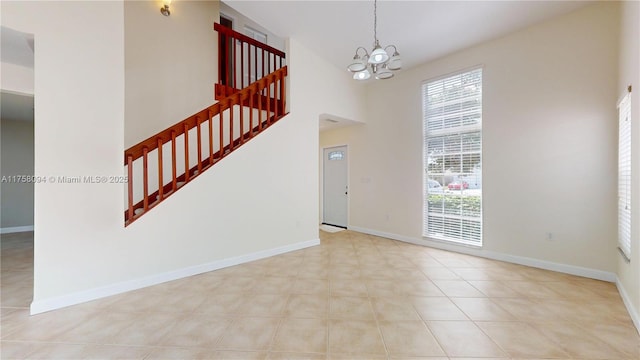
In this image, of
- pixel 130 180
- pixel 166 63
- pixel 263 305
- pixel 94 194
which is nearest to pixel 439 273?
pixel 263 305

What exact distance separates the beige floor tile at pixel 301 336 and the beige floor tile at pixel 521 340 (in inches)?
50.5

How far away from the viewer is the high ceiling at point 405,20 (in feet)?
9.89

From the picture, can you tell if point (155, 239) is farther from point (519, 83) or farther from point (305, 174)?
point (519, 83)

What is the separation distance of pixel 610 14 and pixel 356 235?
186 inches

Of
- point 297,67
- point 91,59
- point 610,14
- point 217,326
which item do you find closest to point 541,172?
point 610,14

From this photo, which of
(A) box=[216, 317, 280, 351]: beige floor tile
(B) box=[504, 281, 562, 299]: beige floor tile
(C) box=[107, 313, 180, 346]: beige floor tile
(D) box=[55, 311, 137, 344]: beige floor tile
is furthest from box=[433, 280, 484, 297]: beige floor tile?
(D) box=[55, 311, 137, 344]: beige floor tile

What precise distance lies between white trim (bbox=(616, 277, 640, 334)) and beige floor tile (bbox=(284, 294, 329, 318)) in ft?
8.12

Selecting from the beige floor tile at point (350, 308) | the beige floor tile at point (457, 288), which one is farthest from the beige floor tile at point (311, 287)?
the beige floor tile at point (457, 288)

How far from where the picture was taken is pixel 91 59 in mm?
2449

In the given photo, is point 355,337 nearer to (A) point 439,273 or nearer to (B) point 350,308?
(B) point 350,308

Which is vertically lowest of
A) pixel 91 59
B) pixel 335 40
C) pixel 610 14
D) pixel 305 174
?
pixel 305 174

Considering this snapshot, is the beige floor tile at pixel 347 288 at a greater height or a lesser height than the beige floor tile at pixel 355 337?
lesser

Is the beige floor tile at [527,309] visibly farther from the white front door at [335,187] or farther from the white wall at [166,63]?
the white wall at [166,63]

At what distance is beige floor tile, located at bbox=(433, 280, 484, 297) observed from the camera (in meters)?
2.59
